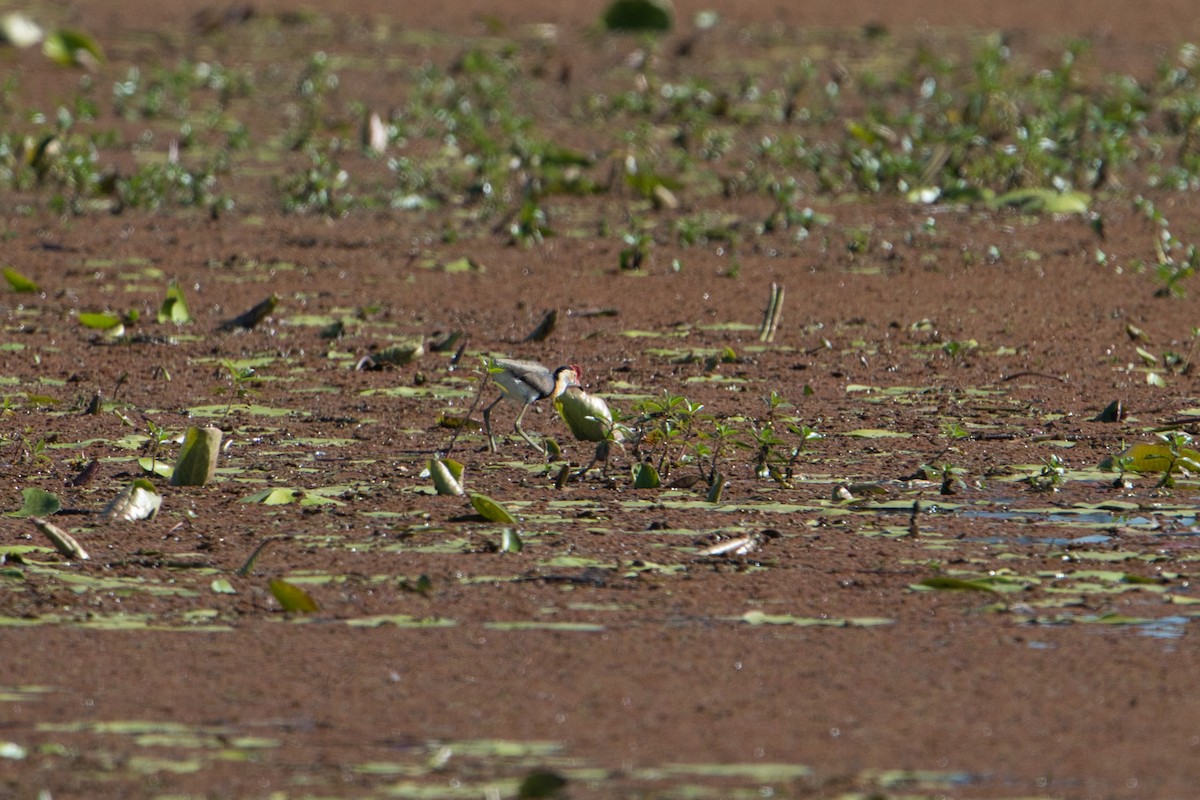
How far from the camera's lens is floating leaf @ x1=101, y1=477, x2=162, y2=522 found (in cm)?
496

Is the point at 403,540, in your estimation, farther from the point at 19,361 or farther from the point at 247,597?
the point at 19,361

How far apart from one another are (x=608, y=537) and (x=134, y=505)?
116 centimetres

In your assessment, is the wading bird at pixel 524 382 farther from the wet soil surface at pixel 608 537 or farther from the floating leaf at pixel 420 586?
the floating leaf at pixel 420 586

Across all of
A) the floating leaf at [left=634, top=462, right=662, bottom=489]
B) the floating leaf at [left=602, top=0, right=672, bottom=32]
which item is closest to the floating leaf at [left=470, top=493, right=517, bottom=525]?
the floating leaf at [left=634, top=462, right=662, bottom=489]

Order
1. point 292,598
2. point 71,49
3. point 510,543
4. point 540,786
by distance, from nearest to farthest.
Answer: point 540,786 < point 292,598 < point 510,543 < point 71,49

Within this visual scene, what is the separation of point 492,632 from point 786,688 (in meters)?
0.66

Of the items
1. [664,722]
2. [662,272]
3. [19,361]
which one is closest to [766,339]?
[662,272]

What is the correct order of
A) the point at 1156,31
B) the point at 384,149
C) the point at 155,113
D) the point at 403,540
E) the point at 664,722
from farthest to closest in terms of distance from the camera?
the point at 1156,31, the point at 155,113, the point at 384,149, the point at 403,540, the point at 664,722

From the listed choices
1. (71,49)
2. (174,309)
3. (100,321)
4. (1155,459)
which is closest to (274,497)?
(1155,459)

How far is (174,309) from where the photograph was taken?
25.0 ft

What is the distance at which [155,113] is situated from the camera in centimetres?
1186

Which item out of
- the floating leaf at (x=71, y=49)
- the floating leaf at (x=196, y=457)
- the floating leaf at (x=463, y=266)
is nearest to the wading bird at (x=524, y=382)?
the floating leaf at (x=196, y=457)

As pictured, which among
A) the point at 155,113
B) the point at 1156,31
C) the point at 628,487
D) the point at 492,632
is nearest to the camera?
the point at 492,632

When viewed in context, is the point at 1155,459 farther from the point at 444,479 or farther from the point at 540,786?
the point at 540,786
